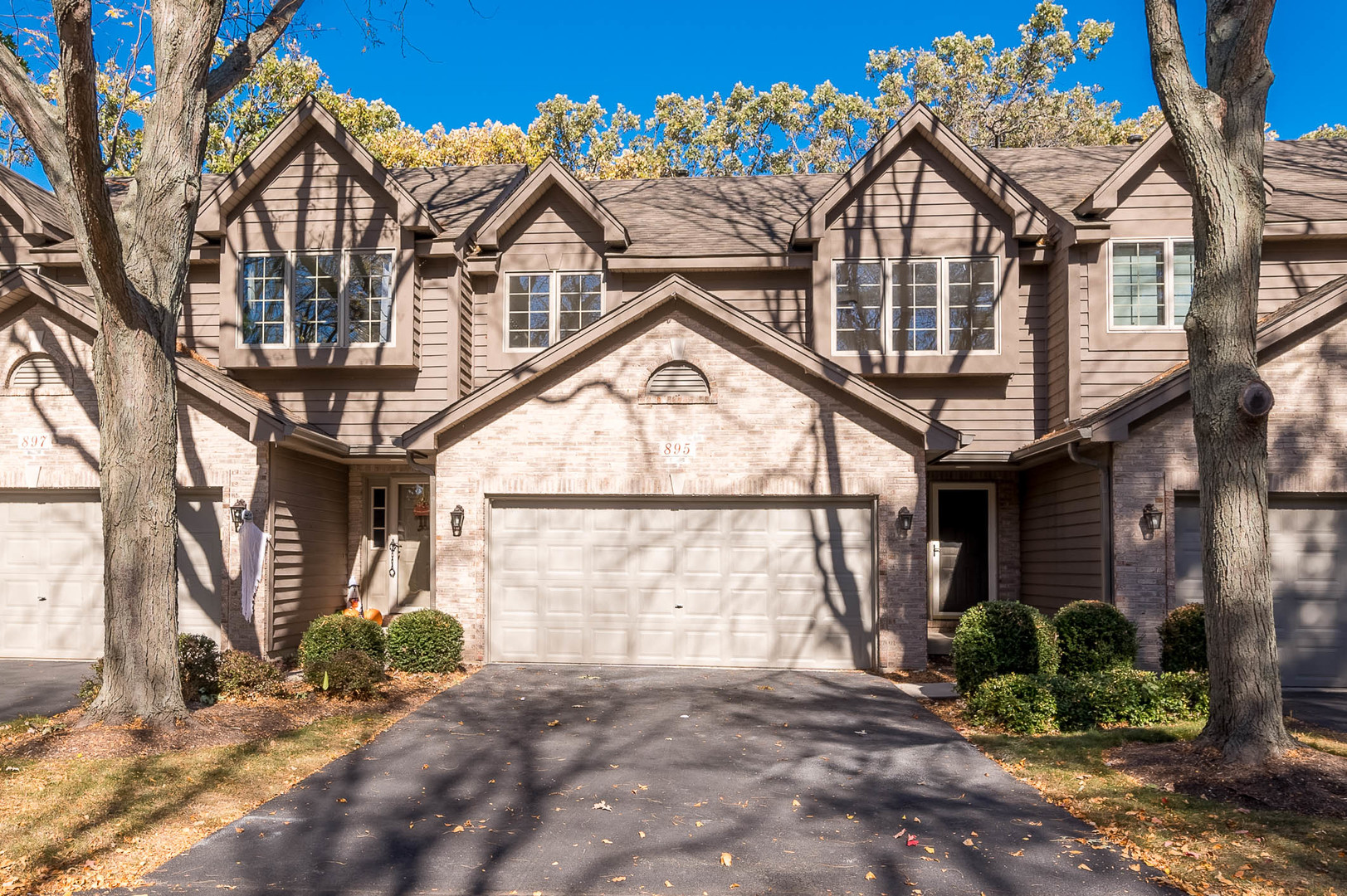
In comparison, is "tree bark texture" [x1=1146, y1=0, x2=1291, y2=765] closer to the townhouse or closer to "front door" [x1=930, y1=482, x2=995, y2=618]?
the townhouse

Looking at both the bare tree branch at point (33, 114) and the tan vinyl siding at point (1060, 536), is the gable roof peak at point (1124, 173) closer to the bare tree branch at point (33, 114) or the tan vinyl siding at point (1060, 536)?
the tan vinyl siding at point (1060, 536)

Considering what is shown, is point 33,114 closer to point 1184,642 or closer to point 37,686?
point 37,686

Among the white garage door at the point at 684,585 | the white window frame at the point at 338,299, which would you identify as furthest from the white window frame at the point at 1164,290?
the white window frame at the point at 338,299

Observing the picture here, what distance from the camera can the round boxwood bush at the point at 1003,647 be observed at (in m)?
11.7

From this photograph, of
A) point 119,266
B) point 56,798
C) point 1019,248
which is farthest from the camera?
point 1019,248

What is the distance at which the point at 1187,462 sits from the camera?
13.5 metres

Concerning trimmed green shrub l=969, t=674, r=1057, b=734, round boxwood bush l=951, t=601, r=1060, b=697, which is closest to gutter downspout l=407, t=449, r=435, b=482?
round boxwood bush l=951, t=601, r=1060, b=697

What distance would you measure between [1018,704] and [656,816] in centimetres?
472

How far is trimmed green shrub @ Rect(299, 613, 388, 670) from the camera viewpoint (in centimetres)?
1300

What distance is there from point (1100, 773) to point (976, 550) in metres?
8.88

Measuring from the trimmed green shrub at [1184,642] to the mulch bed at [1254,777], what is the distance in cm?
348

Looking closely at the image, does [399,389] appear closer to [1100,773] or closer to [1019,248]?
[1019,248]

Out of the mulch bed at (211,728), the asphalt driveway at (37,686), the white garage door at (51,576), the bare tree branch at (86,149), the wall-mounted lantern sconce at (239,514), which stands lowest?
the asphalt driveway at (37,686)

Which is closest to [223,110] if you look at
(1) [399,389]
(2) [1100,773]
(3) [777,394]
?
(1) [399,389]
